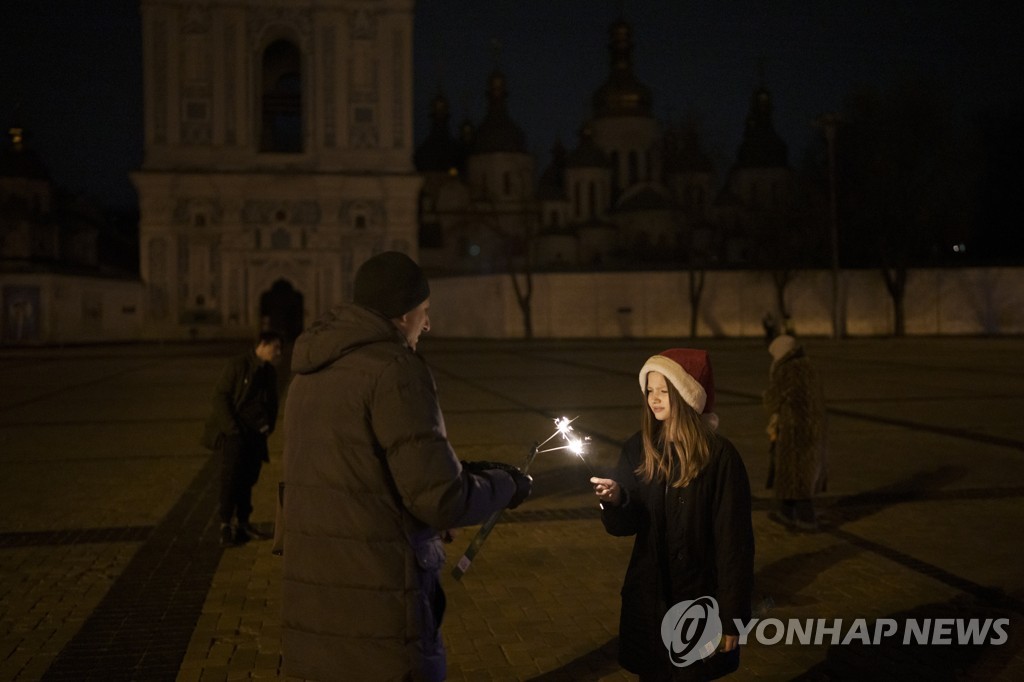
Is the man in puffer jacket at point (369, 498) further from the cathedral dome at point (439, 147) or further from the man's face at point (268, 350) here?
the cathedral dome at point (439, 147)

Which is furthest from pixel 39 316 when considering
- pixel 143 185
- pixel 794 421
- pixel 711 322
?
pixel 794 421

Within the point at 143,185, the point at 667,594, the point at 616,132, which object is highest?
the point at 616,132

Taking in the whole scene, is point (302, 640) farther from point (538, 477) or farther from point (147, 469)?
point (147, 469)

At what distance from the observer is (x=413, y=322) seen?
137 inches

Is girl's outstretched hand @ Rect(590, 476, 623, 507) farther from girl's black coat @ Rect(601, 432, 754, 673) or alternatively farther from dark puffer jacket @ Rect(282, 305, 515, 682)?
dark puffer jacket @ Rect(282, 305, 515, 682)

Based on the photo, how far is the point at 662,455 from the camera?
4.22 m

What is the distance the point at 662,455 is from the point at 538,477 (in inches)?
276

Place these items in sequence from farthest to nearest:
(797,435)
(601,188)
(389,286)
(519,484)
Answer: (601,188)
(797,435)
(519,484)
(389,286)

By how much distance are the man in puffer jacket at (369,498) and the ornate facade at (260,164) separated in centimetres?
4852

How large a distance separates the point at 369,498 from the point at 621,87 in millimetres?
80103

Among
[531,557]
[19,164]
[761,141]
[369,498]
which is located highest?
[761,141]

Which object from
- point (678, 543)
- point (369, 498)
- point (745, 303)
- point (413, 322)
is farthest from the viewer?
point (745, 303)

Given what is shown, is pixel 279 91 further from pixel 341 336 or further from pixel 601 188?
pixel 341 336

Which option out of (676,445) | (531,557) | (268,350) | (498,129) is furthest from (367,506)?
(498,129)
